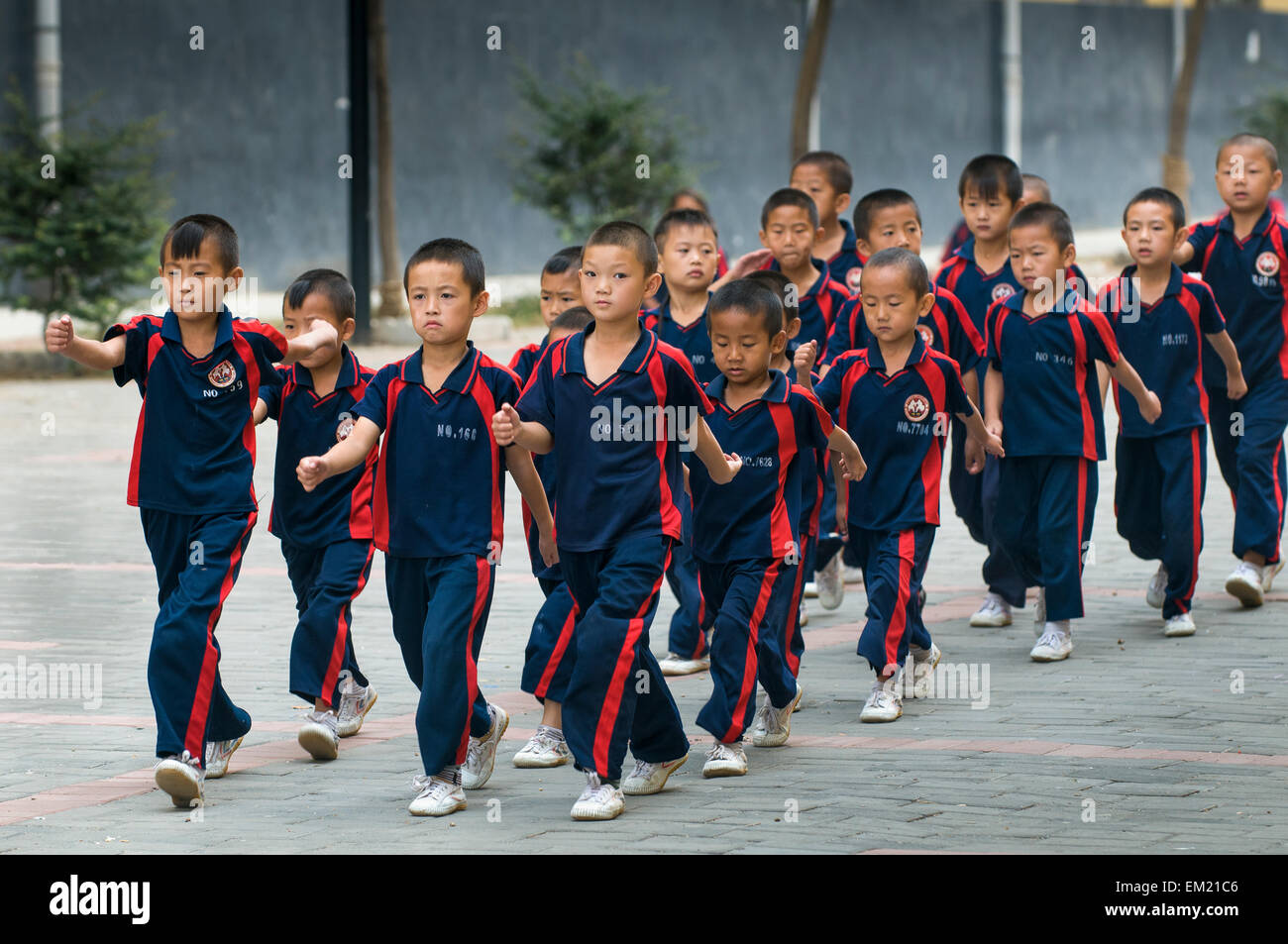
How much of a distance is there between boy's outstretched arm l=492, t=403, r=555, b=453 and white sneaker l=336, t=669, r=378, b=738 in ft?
4.04

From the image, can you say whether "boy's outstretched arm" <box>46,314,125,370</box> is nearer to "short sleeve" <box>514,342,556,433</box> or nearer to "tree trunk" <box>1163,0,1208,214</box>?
"short sleeve" <box>514,342,556,433</box>

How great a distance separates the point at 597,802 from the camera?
17.7 ft

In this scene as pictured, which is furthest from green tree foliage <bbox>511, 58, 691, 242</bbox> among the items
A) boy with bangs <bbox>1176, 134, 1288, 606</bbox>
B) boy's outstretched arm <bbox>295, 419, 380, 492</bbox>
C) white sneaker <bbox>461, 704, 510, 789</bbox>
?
boy's outstretched arm <bbox>295, 419, 380, 492</bbox>

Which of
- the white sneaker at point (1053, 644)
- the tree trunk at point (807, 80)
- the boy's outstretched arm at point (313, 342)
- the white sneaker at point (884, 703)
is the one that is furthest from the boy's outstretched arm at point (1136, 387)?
the tree trunk at point (807, 80)

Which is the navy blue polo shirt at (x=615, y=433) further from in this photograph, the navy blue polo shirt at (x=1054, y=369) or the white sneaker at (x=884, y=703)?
the navy blue polo shirt at (x=1054, y=369)

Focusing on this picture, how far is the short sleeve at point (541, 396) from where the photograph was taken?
558 cm

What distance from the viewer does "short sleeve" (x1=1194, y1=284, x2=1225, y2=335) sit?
8.32 metres

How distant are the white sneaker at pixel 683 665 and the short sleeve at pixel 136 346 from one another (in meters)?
2.54

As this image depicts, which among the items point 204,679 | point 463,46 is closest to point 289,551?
point 204,679

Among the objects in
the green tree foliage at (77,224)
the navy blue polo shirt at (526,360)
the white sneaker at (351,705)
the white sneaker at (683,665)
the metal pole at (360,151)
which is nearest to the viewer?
the navy blue polo shirt at (526,360)

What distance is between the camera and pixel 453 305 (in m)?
5.61

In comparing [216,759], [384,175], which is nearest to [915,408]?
[216,759]

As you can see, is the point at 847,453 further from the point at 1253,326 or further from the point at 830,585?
the point at 1253,326
